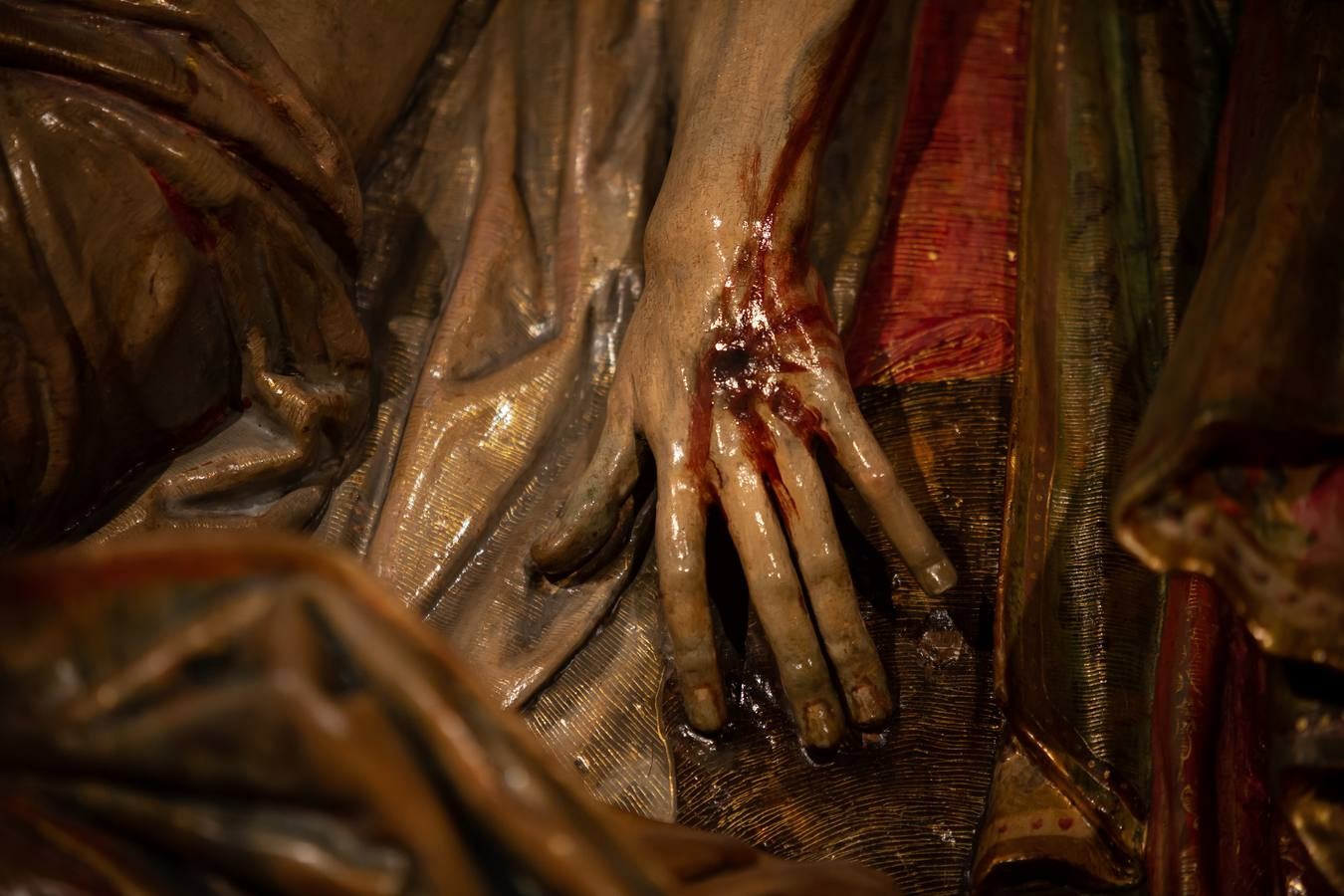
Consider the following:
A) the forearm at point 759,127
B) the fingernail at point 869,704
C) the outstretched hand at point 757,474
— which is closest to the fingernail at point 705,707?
the outstretched hand at point 757,474

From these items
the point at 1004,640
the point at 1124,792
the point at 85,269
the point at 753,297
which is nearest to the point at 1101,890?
the point at 1124,792

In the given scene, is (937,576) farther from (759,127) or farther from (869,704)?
(759,127)

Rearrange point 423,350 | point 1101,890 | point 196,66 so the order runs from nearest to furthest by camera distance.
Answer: point 1101,890 < point 196,66 < point 423,350

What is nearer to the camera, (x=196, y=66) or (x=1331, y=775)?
(x=1331, y=775)

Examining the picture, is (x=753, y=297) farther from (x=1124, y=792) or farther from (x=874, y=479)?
(x=1124, y=792)

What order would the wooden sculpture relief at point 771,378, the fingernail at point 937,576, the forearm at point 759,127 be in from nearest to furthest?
the wooden sculpture relief at point 771,378 → the fingernail at point 937,576 → the forearm at point 759,127

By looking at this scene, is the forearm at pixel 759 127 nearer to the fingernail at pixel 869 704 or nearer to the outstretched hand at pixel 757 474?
the outstretched hand at pixel 757 474

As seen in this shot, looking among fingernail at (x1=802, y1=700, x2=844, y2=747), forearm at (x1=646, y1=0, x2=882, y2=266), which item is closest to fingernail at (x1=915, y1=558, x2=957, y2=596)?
fingernail at (x1=802, y1=700, x2=844, y2=747)

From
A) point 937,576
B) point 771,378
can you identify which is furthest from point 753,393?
point 937,576
